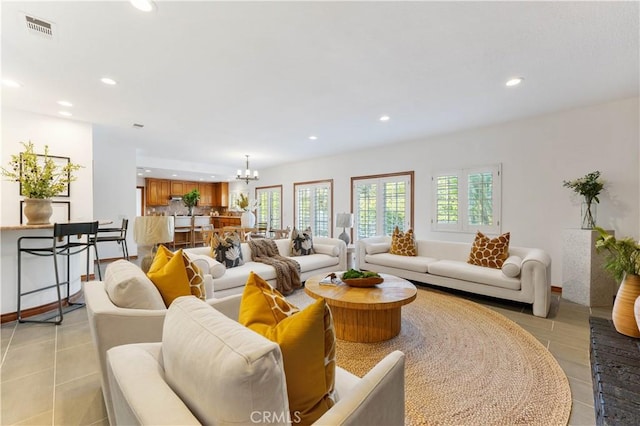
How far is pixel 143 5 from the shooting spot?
6.16 feet

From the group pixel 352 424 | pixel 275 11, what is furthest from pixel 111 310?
pixel 275 11

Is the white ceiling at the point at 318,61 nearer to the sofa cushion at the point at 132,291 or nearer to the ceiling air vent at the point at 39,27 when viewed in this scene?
the ceiling air vent at the point at 39,27

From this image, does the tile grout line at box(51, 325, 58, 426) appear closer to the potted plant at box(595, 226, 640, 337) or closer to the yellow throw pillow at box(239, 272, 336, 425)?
the yellow throw pillow at box(239, 272, 336, 425)

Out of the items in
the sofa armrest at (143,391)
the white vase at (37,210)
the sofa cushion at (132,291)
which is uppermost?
the white vase at (37,210)

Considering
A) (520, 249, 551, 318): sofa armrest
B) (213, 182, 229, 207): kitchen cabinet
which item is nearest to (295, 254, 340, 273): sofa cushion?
(520, 249, 551, 318): sofa armrest

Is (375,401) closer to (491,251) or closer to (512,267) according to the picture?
(512,267)

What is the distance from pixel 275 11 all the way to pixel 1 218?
455cm

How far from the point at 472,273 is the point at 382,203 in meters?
2.75

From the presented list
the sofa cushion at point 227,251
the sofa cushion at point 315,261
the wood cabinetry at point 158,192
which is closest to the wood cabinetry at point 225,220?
the wood cabinetry at point 158,192

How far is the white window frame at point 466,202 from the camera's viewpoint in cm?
458

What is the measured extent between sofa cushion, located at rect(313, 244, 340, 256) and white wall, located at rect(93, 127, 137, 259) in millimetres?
3638

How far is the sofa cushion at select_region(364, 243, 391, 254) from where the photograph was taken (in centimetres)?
491

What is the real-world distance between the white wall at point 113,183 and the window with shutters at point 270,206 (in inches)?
136

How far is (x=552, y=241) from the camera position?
162 inches
